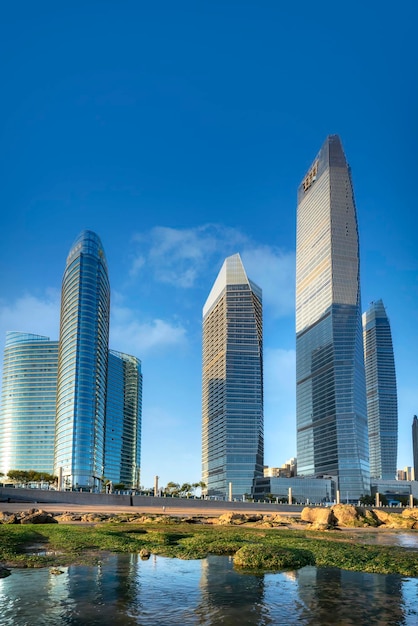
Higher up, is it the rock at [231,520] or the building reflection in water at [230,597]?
the building reflection in water at [230,597]

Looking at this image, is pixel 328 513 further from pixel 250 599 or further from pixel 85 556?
pixel 250 599

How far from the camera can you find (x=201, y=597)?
21.0 metres

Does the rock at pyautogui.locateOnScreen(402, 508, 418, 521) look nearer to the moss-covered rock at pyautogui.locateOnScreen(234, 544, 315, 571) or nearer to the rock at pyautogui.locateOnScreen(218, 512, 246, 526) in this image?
the rock at pyautogui.locateOnScreen(218, 512, 246, 526)

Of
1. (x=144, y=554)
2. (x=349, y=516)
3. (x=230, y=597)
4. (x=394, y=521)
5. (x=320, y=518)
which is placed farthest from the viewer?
(x=394, y=521)

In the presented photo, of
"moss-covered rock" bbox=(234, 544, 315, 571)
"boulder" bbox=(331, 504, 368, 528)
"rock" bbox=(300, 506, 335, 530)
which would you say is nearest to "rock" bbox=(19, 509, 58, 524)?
"rock" bbox=(300, 506, 335, 530)

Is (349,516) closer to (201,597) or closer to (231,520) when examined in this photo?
(231,520)

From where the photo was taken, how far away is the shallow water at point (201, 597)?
17.6 meters

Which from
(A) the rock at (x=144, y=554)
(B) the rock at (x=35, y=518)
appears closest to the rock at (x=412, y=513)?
(B) the rock at (x=35, y=518)

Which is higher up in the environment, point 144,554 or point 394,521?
point 144,554

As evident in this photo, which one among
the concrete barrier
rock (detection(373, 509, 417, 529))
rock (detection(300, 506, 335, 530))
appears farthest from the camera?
the concrete barrier

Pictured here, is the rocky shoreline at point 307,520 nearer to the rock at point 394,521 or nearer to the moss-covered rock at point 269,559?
the rock at point 394,521

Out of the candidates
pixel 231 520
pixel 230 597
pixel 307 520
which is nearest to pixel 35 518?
pixel 231 520

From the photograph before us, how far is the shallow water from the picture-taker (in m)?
17.6

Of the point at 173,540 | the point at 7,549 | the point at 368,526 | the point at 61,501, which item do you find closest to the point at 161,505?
the point at 61,501
